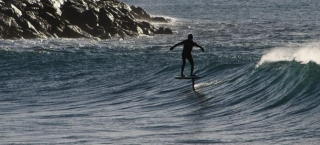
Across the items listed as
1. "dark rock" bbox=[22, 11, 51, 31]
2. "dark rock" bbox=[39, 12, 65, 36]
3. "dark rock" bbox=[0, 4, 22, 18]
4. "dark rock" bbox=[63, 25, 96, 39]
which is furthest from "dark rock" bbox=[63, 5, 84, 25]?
"dark rock" bbox=[0, 4, 22, 18]

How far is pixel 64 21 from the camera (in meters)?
43.3

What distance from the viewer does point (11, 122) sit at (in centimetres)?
1780

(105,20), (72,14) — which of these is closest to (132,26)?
(105,20)

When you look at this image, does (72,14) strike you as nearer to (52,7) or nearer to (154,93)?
(52,7)

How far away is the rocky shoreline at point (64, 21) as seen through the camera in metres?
40.2

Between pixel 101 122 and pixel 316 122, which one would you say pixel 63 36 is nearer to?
pixel 101 122

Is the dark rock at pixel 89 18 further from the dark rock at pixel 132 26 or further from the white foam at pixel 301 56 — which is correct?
the white foam at pixel 301 56

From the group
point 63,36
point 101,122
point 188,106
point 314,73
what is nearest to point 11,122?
point 101,122

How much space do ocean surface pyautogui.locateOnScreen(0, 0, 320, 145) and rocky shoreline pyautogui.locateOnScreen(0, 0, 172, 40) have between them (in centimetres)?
190

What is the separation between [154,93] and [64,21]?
19.9 m

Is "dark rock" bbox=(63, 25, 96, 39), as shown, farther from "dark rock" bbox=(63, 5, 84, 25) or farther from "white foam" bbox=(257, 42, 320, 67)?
"white foam" bbox=(257, 42, 320, 67)

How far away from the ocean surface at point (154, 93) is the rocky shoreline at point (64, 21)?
1.90m

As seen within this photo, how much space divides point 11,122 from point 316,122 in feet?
24.5

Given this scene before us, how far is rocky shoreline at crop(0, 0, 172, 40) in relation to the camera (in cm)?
4025
